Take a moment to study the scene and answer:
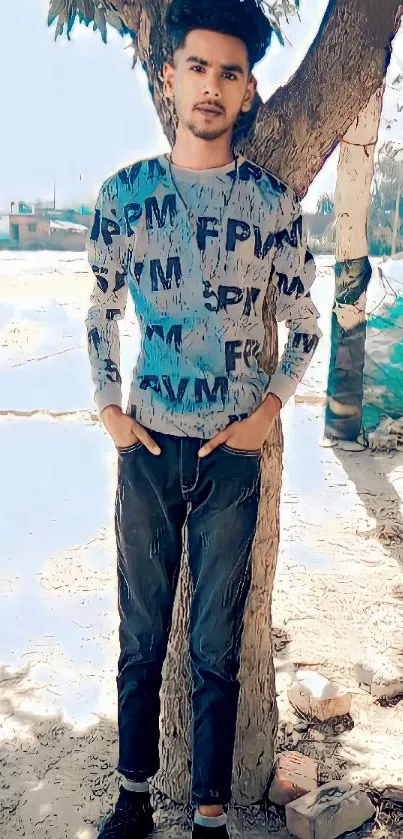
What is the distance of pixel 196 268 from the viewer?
5.53 ft

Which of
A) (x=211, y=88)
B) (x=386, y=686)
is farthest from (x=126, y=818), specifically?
(x=211, y=88)

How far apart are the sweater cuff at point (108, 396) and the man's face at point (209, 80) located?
→ 573 millimetres

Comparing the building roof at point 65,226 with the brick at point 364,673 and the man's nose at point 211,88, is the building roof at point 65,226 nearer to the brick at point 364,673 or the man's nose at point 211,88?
the brick at point 364,673

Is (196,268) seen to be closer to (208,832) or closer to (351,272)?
(208,832)

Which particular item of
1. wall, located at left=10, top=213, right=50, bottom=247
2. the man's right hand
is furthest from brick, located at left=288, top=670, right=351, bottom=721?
wall, located at left=10, top=213, right=50, bottom=247

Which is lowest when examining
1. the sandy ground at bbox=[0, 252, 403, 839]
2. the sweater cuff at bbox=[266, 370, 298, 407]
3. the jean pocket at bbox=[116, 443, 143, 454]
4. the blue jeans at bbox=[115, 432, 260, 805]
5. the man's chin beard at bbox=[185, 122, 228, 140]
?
the sandy ground at bbox=[0, 252, 403, 839]

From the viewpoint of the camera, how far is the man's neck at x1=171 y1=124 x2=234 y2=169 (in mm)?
1686

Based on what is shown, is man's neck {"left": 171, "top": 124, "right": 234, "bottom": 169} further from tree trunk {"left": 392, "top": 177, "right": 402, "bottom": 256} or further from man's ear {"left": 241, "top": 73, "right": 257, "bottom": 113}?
tree trunk {"left": 392, "top": 177, "right": 402, "bottom": 256}

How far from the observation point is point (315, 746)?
254cm

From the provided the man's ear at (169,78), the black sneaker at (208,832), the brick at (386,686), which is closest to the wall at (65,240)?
the brick at (386,686)

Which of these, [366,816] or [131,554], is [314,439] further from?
[131,554]

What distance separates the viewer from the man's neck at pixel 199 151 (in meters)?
1.69

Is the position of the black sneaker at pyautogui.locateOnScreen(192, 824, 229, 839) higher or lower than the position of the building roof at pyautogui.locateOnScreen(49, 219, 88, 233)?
lower

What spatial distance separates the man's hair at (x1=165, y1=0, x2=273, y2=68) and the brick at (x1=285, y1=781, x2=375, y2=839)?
1.86 meters
